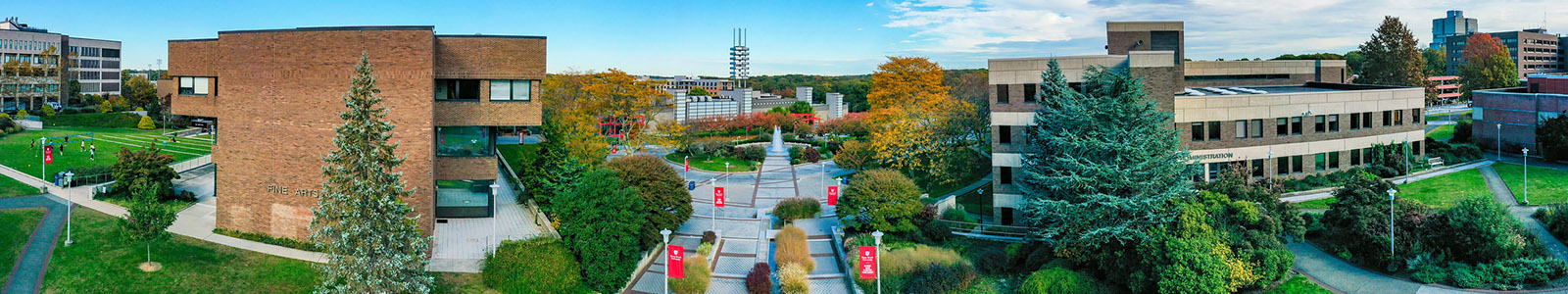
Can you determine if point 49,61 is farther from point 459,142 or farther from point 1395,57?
point 1395,57

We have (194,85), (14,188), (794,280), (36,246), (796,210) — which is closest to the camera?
(36,246)

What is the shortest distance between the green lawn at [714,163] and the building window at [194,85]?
32099mm

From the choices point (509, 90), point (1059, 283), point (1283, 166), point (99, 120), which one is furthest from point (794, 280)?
point (99, 120)

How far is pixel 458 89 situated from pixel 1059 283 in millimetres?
22234

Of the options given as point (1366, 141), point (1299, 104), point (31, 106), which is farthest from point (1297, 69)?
point (31, 106)

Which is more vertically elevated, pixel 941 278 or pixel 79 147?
pixel 79 147

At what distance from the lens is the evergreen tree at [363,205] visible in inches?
818

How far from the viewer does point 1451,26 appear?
14225 cm

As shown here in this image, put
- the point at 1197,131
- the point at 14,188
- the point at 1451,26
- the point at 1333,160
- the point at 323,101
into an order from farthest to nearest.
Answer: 1. the point at 1451,26
2. the point at 1333,160
3. the point at 1197,131
4. the point at 14,188
5. the point at 323,101

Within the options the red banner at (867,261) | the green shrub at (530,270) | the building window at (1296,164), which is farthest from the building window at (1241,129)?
the green shrub at (530,270)

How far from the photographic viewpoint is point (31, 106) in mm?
81438

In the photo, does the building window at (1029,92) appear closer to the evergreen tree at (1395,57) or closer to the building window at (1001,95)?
the building window at (1001,95)

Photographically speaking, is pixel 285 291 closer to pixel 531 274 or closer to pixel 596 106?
pixel 531 274

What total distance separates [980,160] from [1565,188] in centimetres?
2761
